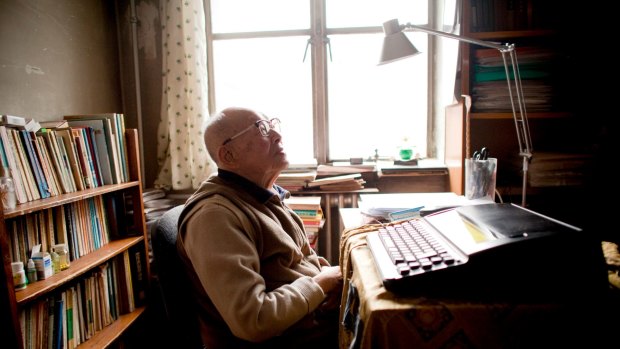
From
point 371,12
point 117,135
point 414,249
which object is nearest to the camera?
point 414,249

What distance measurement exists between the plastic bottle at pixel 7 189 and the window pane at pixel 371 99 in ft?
6.09

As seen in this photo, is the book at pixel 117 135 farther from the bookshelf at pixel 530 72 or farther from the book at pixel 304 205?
the bookshelf at pixel 530 72

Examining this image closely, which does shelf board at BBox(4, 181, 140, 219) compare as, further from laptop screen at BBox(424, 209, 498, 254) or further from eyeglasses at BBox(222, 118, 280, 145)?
laptop screen at BBox(424, 209, 498, 254)

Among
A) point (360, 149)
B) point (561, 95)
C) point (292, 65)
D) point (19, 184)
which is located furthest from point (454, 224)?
point (292, 65)

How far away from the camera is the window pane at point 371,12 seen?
96.7 inches

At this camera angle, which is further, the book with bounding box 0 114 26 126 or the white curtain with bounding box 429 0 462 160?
the white curtain with bounding box 429 0 462 160

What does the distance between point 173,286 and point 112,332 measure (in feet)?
3.42

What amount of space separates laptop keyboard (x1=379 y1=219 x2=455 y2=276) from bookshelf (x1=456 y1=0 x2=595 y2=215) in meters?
1.04

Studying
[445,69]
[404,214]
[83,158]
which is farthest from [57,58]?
[445,69]

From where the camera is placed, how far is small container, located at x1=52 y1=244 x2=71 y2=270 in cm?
141

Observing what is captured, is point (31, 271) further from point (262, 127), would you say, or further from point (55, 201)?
point (262, 127)

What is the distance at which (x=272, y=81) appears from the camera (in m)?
2.56

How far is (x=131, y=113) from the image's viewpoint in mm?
2455

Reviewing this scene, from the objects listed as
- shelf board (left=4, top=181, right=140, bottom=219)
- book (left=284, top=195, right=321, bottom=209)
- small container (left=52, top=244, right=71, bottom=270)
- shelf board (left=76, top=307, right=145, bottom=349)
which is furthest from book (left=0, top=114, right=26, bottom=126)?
book (left=284, top=195, right=321, bottom=209)
